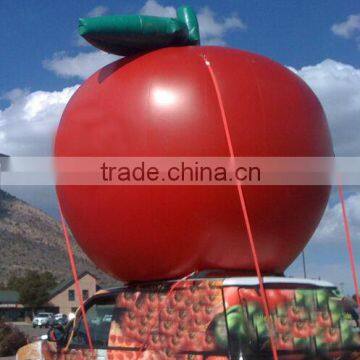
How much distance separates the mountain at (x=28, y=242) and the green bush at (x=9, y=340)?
63.4 m

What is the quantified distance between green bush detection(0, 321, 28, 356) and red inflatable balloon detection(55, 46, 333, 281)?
1092 centimetres

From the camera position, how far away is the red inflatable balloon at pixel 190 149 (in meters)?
5.94

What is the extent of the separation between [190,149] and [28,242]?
9882cm

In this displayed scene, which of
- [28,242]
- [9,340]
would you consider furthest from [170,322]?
[28,242]

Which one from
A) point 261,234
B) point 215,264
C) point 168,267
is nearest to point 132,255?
point 168,267

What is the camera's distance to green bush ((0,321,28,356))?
16.5 m

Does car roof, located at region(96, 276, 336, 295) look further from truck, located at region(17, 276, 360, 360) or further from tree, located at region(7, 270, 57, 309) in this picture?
tree, located at region(7, 270, 57, 309)

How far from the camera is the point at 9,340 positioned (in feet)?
55.1

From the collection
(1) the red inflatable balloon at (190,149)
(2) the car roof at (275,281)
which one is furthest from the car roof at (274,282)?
(1) the red inflatable balloon at (190,149)

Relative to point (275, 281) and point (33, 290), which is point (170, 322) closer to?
point (275, 281)

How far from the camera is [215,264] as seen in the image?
6.12 meters

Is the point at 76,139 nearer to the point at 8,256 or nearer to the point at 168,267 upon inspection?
the point at 168,267

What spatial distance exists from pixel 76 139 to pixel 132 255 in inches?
49.6

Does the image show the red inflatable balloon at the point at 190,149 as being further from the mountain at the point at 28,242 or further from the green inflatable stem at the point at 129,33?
the mountain at the point at 28,242
